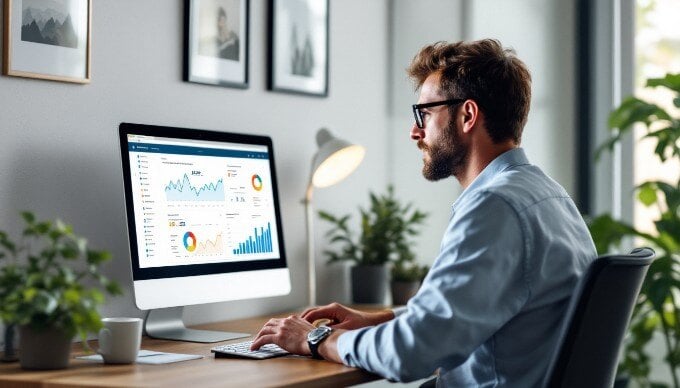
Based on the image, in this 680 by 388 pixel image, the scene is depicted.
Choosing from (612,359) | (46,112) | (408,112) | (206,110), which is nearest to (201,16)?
(206,110)

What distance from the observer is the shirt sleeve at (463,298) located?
1.62 m

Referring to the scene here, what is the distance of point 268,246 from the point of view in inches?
98.0

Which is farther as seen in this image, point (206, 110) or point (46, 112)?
point (206, 110)

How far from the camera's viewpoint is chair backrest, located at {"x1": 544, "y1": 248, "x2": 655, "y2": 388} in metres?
1.55

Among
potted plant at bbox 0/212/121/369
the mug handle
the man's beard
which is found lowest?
the mug handle

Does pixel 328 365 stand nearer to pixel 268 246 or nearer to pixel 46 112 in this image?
pixel 268 246

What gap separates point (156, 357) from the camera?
6.26 feet

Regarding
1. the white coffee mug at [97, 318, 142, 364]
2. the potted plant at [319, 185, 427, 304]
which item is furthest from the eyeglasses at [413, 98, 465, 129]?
the potted plant at [319, 185, 427, 304]

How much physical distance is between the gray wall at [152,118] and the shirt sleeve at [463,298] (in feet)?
3.00

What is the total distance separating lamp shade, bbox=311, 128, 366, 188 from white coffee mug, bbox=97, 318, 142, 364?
1.09 metres

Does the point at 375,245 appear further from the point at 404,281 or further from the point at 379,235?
the point at 404,281

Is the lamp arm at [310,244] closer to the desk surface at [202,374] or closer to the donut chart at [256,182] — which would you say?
the donut chart at [256,182]

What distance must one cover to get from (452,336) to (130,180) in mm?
879

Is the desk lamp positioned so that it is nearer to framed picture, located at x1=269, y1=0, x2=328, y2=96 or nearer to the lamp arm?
the lamp arm
